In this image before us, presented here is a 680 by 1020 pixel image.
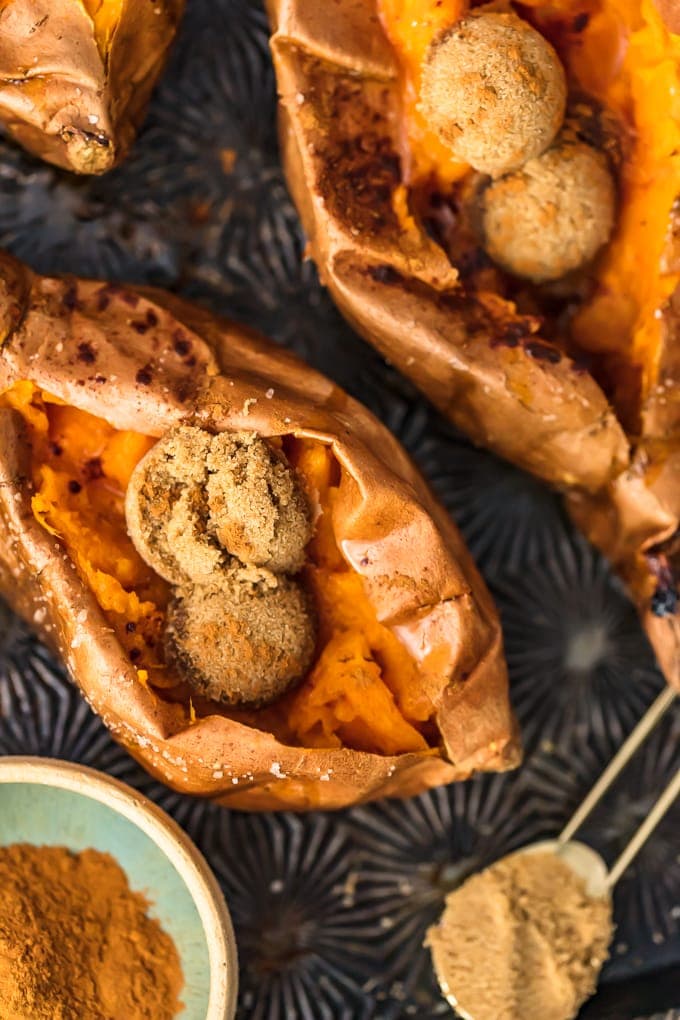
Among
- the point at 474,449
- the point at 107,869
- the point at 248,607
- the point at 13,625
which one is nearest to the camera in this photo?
the point at 248,607

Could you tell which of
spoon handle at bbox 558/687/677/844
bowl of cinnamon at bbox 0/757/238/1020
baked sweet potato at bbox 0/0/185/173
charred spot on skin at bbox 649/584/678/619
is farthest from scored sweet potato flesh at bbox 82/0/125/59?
spoon handle at bbox 558/687/677/844

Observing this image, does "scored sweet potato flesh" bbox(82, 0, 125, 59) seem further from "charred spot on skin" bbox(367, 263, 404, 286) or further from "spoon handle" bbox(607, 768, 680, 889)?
"spoon handle" bbox(607, 768, 680, 889)

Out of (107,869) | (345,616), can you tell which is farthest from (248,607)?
(107,869)

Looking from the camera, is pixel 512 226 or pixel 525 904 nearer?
pixel 512 226

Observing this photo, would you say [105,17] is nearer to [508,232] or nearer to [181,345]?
[181,345]

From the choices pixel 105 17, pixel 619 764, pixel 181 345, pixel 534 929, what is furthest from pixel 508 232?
pixel 534 929

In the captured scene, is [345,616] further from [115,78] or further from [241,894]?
[115,78]

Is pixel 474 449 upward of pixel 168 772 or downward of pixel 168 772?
upward
